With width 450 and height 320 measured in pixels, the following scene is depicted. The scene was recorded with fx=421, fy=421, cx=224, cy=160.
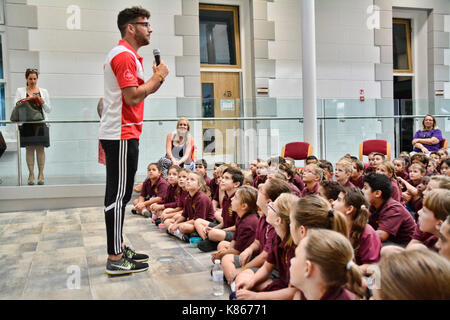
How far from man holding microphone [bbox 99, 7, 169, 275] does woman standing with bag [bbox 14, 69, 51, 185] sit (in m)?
3.83

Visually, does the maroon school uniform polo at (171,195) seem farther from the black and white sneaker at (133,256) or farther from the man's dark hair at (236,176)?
the black and white sneaker at (133,256)

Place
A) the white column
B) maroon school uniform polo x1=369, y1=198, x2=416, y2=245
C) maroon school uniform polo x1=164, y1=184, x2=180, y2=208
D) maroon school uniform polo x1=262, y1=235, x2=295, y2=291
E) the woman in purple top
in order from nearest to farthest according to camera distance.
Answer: maroon school uniform polo x1=262, y1=235, x2=295, y2=291, maroon school uniform polo x1=369, y1=198, x2=416, y2=245, maroon school uniform polo x1=164, y1=184, x2=180, y2=208, the white column, the woman in purple top

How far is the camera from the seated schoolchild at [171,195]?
4.94 metres

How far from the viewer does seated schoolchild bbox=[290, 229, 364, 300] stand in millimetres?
1406

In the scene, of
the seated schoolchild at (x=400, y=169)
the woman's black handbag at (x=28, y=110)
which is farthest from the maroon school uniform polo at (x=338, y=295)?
the woman's black handbag at (x=28, y=110)

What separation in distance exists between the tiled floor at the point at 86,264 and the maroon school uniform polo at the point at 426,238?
1273mm

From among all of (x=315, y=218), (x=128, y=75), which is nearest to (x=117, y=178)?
(x=128, y=75)

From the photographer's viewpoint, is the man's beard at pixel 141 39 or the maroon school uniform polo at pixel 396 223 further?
the maroon school uniform polo at pixel 396 223

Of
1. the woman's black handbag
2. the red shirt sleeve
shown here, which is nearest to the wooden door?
the woman's black handbag

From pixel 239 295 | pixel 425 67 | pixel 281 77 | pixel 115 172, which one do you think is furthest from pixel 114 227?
pixel 425 67

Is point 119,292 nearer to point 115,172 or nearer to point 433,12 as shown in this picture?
point 115,172

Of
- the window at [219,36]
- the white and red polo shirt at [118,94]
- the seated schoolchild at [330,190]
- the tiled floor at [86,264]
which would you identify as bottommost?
the tiled floor at [86,264]

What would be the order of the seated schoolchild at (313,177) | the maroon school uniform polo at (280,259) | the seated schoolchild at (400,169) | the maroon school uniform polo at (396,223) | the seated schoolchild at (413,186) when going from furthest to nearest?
the seated schoolchild at (400,169) < the seated schoolchild at (413,186) < the seated schoolchild at (313,177) < the maroon school uniform polo at (396,223) < the maroon school uniform polo at (280,259)

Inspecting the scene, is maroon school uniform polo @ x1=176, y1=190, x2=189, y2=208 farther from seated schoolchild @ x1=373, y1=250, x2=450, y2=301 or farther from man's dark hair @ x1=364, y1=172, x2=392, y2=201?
seated schoolchild @ x1=373, y1=250, x2=450, y2=301
